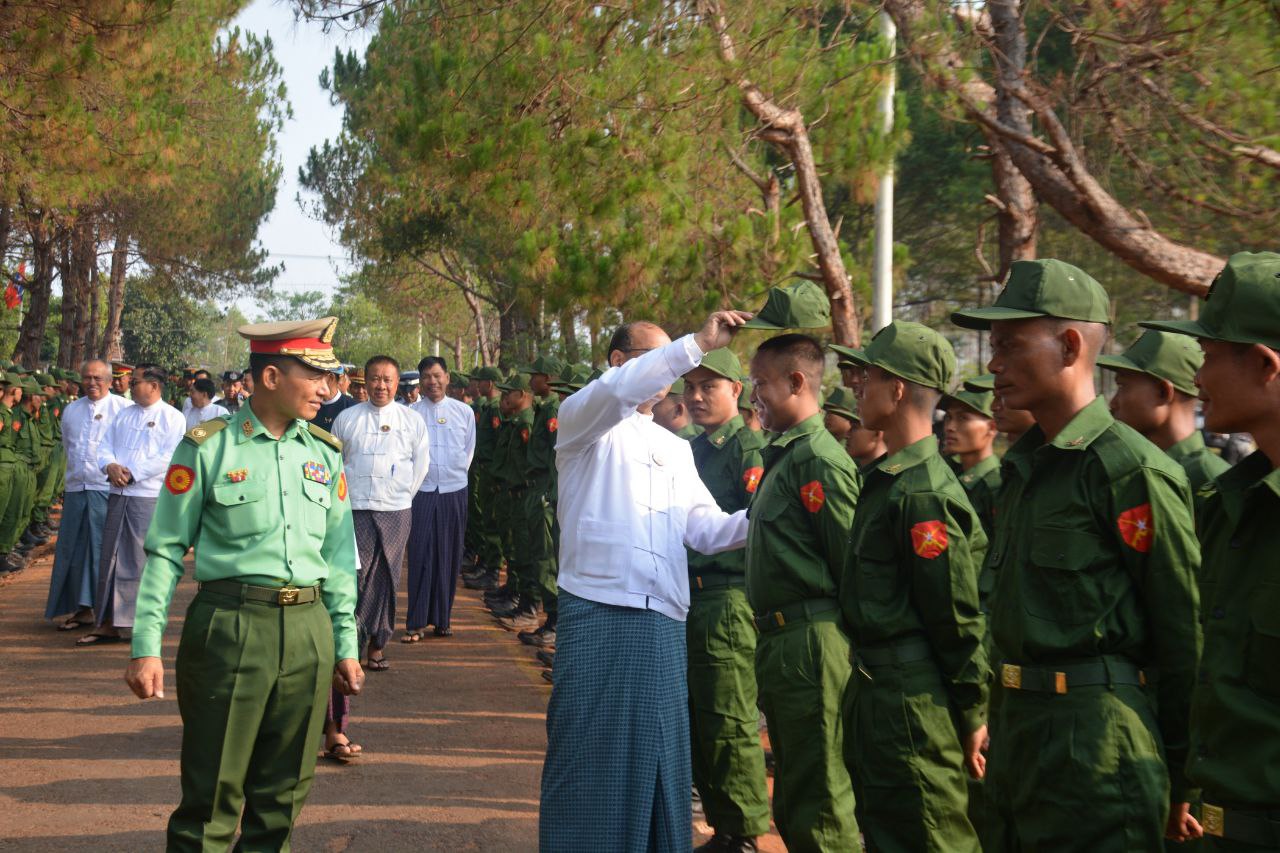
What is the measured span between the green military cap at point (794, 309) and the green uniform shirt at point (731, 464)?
1.41 m

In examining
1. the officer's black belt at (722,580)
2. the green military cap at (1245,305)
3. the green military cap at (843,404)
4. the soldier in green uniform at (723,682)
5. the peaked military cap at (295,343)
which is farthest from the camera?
the green military cap at (843,404)

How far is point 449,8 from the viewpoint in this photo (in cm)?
889

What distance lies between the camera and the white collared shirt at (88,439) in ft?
35.2

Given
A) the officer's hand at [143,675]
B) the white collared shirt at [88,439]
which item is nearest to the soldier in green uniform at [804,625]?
the officer's hand at [143,675]

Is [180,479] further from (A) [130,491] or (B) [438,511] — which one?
(B) [438,511]

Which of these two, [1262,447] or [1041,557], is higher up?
[1262,447]

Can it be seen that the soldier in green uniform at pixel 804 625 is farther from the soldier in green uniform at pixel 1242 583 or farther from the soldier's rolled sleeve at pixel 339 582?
the soldier in green uniform at pixel 1242 583

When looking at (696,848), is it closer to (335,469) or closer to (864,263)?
(335,469)

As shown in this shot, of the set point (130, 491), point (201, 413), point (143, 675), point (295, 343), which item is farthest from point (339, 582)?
point (201, 413)

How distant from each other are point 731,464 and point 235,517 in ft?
8.00

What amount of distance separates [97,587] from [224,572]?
6.69 metres

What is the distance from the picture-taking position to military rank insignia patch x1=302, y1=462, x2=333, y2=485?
4570mm

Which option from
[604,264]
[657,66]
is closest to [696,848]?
[657,66]

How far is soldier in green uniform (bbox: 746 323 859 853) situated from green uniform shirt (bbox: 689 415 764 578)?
1.23 metres
